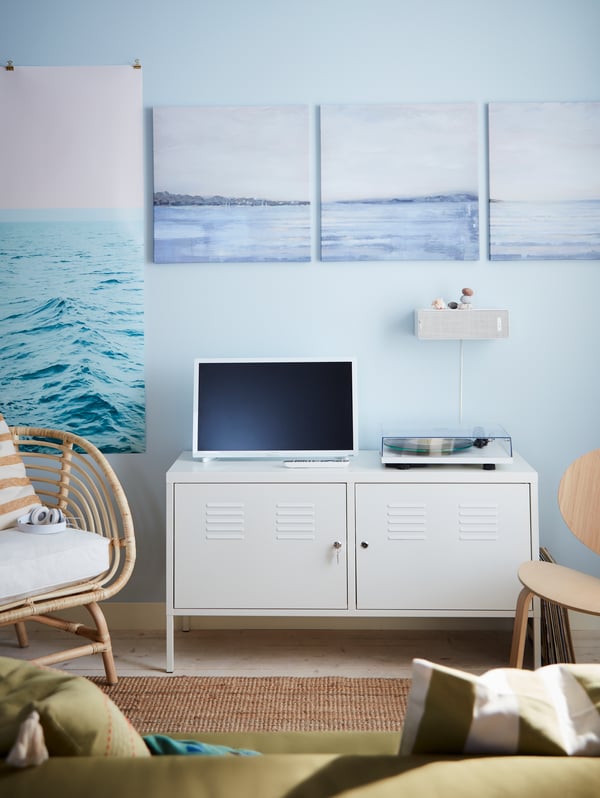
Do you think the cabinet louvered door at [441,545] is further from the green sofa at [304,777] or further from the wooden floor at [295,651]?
the green sofa at [304,777]

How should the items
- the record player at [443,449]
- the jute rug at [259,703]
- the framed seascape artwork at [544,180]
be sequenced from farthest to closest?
the framed seascape artwork at [544,180], the record player at [443,449], the jute rug at [259,703]

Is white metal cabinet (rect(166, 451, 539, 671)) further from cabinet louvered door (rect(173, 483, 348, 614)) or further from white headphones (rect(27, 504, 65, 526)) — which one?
white headphones (rect(27, 504, 65, 526))

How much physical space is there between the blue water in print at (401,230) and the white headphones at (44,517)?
133cm

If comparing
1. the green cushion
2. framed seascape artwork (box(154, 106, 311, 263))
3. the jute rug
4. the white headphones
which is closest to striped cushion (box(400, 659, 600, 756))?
the green cushion

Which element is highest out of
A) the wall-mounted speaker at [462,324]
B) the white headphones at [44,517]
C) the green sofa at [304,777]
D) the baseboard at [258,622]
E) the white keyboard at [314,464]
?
the wall-mounted speaker at [462,324]

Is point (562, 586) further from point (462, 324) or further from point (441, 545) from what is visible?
point (462, 324)

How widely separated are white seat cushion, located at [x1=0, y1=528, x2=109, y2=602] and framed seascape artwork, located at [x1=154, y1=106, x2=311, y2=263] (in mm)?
1127

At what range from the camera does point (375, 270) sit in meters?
2.97

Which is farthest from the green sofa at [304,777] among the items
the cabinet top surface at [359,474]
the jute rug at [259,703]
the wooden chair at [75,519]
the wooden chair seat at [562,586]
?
the cabinet top surface at [359,474]

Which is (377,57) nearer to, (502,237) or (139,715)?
(502,237)

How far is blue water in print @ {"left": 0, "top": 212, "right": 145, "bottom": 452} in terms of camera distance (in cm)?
300

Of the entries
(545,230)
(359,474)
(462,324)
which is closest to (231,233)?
(462,324)

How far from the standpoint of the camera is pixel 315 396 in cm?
284

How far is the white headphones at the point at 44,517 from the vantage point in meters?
2.55
